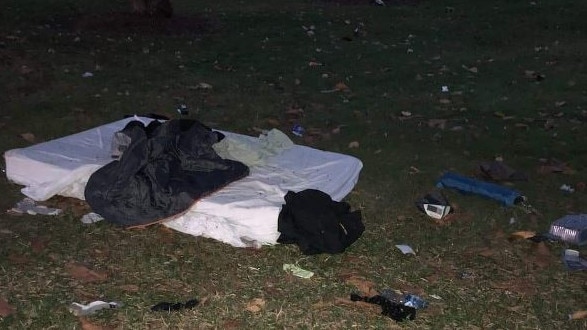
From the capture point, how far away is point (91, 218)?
5.69 m

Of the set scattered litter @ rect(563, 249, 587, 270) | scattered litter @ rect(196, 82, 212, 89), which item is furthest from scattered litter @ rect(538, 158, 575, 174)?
scattered litter @ rect(196, 82, 212, 89)

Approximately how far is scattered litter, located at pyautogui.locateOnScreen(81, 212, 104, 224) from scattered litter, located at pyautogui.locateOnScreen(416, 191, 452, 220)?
2727 millimetres

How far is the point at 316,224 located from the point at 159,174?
54.8 inches

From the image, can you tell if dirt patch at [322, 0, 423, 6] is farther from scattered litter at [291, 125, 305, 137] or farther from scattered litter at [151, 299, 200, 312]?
scattered litter at [151, 299, 200, 312]

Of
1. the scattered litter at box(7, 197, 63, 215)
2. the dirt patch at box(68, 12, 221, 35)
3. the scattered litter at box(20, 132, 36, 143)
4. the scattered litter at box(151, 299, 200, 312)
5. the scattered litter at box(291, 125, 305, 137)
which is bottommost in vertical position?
the scattered litter at box(20, 132, 36, 143)

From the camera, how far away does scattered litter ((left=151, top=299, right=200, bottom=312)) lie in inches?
174

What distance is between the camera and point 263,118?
337 inches

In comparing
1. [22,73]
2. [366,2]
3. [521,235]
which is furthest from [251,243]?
[366,2]

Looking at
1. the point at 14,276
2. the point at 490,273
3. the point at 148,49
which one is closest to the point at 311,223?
the point at 490,273

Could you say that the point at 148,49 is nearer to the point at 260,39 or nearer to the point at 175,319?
the point at 260,39

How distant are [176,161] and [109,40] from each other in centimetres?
655

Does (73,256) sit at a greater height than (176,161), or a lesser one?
lesser

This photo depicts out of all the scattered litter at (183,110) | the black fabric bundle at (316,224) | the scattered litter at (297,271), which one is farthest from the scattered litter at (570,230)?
the scattered litter at (183,110)

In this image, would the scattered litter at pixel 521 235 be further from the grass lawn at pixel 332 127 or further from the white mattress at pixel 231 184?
the white mattress at pixel 231 184
